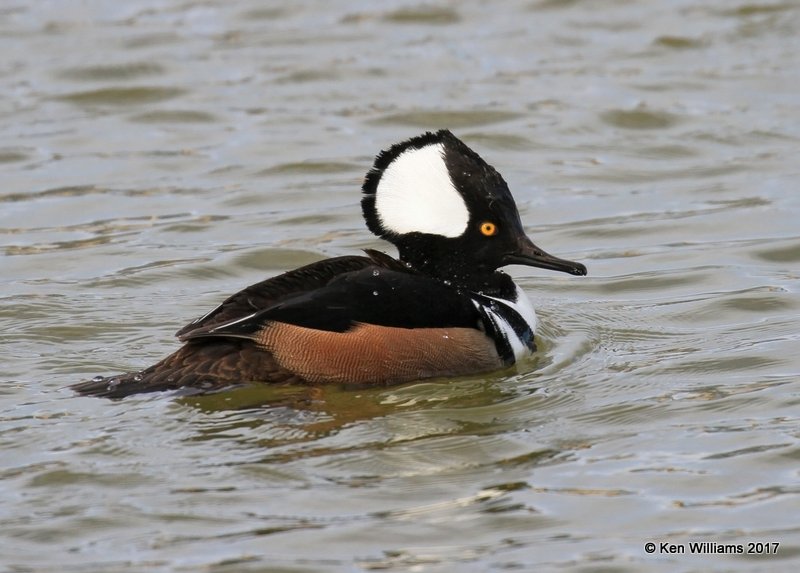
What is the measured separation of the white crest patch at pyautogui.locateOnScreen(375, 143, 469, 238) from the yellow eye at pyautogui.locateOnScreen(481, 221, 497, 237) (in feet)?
0.35

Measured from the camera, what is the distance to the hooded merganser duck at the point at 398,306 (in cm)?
684

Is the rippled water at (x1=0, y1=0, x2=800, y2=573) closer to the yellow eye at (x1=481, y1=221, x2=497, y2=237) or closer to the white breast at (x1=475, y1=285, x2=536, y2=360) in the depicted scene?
the white breast at (x1=475, y1=285, x2=536, y2=360)

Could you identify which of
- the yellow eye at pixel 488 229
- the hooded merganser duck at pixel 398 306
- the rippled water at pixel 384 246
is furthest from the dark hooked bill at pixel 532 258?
the rippled water at pixel 384 246

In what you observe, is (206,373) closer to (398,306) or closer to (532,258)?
(398,306)

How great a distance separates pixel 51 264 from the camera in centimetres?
998

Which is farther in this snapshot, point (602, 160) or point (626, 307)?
point (602, 160)

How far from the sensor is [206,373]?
6.82 meters

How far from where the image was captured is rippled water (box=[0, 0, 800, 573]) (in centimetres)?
562

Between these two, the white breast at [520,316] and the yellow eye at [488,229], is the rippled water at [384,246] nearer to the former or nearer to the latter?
the white breast at [520,316]

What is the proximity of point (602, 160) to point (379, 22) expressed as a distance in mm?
4878

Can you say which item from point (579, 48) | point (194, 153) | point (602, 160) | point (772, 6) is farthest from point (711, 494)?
point (772, 6)

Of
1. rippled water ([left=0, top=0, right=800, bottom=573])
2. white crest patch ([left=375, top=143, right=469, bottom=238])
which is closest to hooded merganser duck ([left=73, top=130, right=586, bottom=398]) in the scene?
white crest patch ([left=375, top=143, right=469, bottom=238])

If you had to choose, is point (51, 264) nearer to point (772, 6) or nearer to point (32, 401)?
point (32, 401)

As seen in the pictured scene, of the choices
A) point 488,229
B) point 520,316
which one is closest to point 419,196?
point 488,229
